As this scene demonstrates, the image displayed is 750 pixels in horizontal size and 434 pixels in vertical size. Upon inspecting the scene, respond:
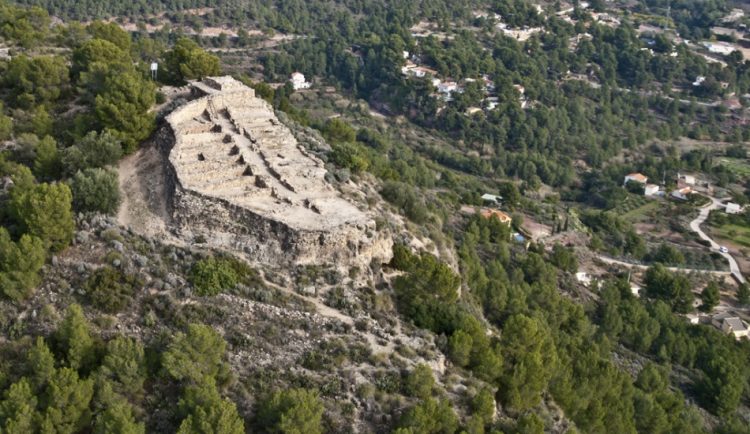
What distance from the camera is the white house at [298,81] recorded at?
283 ft

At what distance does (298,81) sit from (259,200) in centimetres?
6238

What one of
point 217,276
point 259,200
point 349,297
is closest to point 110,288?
point 217,276

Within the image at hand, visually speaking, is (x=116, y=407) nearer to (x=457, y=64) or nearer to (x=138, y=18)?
(x=457, y=64)

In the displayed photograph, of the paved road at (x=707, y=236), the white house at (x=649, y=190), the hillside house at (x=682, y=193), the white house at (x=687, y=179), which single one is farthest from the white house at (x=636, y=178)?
the paved road at (x=707, y=236)

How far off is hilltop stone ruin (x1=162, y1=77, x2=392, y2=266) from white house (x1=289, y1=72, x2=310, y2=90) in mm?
54154

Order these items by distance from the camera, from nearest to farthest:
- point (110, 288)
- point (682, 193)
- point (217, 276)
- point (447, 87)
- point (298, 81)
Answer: point (110, 288) → point (217, 276) → point (682, 193) → point (447, 87) → point (298, 81)

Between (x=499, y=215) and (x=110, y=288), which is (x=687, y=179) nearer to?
(x=499, y=215)

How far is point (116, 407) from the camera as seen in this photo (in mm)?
18828

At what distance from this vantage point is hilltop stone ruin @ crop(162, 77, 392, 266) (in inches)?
976

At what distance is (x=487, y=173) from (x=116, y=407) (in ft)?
188

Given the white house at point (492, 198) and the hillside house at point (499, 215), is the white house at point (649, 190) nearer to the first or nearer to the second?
the white house at point (492, 198)

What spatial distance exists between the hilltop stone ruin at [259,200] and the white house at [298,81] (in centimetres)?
5415

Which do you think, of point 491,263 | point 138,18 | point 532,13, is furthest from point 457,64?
point 491,263

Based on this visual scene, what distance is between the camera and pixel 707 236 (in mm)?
62906
